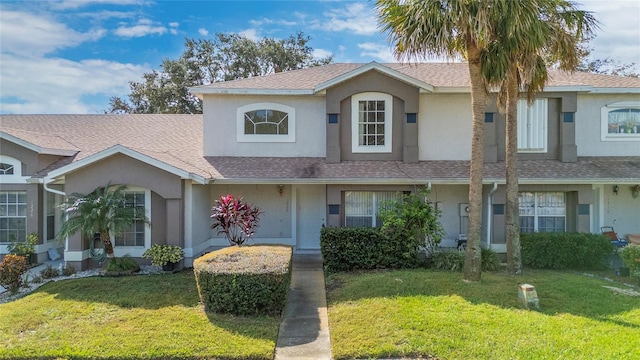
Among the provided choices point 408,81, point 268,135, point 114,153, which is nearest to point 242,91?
point 268,135

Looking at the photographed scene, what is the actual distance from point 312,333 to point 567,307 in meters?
5.64

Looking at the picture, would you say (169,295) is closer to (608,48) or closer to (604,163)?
(604,163)

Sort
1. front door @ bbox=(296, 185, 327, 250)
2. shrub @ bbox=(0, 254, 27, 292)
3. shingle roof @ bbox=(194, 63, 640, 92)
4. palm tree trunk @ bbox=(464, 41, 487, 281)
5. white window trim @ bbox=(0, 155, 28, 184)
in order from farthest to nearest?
front door @ bbox=(296, 185, 327, 250)
shingle roof @ bbox=(194, 63, 640, 92)
white window trim @ bbox=(0, 155, 28, 184)
shrub @ bbox=(0, 254, 27, 292)
palm tree trunk @ bbox=(464, 41, 487, 281)

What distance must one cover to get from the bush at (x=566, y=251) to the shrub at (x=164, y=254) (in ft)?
36.7

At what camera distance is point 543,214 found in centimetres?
1354

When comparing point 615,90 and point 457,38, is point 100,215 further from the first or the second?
point 615,90

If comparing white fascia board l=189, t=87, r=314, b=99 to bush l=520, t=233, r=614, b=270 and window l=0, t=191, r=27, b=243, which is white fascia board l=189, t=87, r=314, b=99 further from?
bush l=520, t=233, r=614, b=270

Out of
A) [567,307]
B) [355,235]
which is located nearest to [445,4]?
[355,235]

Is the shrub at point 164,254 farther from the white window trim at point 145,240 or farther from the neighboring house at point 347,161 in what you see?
the white window trim at point 145,240

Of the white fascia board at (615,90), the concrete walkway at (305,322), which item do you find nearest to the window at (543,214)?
the white fascia board at (615,90)

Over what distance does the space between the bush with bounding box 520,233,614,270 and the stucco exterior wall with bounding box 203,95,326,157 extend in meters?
8.00

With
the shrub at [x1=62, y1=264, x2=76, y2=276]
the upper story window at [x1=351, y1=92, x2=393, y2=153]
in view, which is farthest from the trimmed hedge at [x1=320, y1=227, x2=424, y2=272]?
the shrub at [x1=62, y1=264, x2=76, y2=276]

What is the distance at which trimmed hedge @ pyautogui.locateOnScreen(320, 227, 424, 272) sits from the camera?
11.2 metres

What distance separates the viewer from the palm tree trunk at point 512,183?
10562 millimetres
